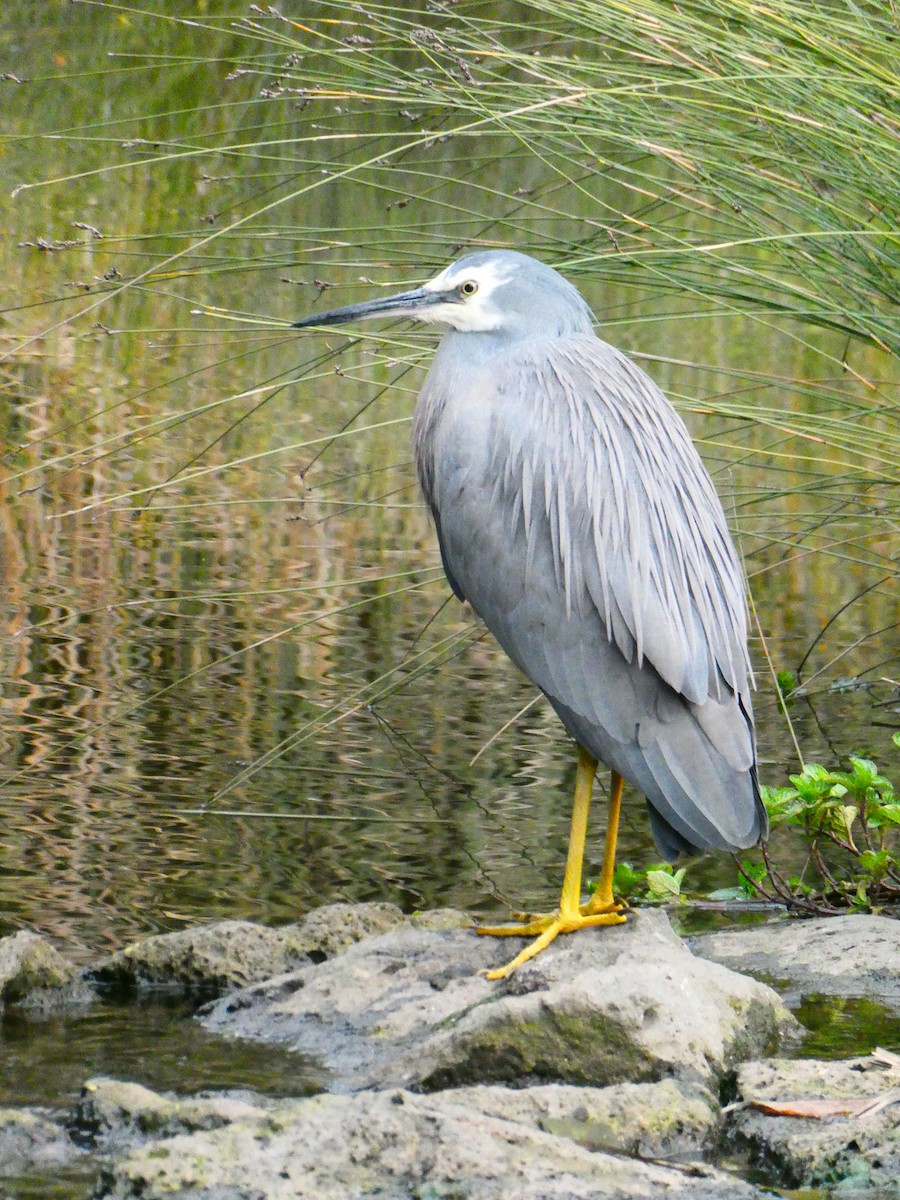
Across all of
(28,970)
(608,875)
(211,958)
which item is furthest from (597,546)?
(28,970)

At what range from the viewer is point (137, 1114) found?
106 inches

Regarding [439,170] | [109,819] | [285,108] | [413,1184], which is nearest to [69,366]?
[285,108]

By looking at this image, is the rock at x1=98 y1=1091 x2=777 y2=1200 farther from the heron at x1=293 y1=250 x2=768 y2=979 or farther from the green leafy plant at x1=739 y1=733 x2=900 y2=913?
the green leafy plant at x1=739 y1=733 x2=900 y2=913

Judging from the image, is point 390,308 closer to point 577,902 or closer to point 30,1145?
point 577,902

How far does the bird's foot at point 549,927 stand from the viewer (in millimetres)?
3561

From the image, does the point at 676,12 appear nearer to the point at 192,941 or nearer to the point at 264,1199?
the point at 192,941

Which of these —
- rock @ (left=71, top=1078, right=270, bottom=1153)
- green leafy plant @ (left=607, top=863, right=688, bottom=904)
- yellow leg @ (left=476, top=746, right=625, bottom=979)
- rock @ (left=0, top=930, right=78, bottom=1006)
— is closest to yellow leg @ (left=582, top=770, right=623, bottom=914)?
yellow leg @ (left=476, top=746, right=625, bottom=979)

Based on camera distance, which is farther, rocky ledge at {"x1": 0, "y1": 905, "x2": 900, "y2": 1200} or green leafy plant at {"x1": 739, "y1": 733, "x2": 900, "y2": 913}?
green leafy plant at {"x1": 739, "y1": 733, "x2": 900, "y2": 913}

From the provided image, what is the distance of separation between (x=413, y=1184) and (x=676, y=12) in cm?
280

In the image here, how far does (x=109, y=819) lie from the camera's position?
4480 millimetres

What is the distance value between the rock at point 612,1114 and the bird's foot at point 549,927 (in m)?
0.62

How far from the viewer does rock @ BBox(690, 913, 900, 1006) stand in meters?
3.70

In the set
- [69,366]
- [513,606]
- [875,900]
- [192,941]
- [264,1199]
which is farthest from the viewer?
[69,366]

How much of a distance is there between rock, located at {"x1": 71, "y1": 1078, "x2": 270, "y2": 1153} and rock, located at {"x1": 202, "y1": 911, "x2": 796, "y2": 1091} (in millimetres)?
477
